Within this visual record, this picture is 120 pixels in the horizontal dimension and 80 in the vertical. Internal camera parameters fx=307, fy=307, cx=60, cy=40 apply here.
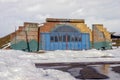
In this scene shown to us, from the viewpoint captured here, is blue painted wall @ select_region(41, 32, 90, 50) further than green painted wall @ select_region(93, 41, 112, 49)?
No

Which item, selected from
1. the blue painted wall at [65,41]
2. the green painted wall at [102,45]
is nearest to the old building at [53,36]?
the blue painted wall at [65,41]

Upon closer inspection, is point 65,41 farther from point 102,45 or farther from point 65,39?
point 102,45

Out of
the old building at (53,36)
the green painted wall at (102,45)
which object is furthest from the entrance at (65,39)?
the green painted wall at (102,45)

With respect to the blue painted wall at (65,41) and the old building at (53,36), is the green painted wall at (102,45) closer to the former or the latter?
the old building at (53,36)

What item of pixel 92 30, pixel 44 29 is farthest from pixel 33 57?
pixel 92 30

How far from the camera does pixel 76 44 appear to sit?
5134 centimetres

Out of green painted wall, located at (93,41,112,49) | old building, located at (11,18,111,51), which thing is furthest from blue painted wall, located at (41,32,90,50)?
green painted wall, located at (93,41,112,49)

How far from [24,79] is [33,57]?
73.4 ft

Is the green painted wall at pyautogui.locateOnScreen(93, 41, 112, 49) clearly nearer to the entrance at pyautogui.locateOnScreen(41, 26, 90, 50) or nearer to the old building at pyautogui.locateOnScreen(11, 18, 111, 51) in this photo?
the old building at pyautogui.locateOnScreen(11, 18, 111, 51)

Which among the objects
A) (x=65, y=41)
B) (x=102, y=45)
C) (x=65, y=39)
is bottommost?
(x=102, y=45)

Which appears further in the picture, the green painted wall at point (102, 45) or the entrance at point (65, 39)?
the green painted wall at point (102, 45)

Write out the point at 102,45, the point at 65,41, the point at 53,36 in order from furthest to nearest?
the point at 102,45 < the point at 65,41 < the point at 53,36

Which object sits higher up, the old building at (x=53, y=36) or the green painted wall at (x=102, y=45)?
the old building at (x=53, y=36)

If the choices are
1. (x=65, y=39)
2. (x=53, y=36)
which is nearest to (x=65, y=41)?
(x=65, y=39)
